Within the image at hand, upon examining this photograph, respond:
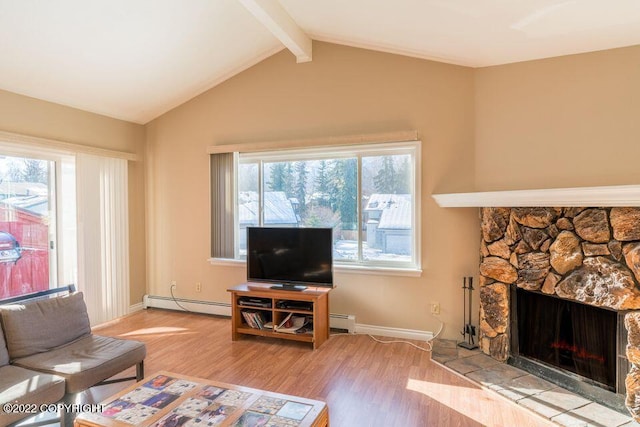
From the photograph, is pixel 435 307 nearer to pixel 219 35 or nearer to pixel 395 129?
pixel 395 129

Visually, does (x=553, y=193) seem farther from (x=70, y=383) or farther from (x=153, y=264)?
(x=153, y=264)

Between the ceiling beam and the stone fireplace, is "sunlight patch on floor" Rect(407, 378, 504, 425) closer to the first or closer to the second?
the stone fireplace

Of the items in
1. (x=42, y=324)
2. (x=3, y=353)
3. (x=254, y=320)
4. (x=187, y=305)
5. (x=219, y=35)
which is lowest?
(x=187, y=305)

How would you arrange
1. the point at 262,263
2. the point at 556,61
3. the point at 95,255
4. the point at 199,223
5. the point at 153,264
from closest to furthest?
the point at 556,61
the point at 262,263
the point at 95,255
the point at 199,223
the point at 153,264

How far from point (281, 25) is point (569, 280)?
323cm

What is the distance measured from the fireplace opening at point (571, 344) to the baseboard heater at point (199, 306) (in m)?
1.65

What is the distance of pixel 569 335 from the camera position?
8.43 feet

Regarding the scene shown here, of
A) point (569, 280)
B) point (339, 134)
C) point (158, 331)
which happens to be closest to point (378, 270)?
point (339, 134)

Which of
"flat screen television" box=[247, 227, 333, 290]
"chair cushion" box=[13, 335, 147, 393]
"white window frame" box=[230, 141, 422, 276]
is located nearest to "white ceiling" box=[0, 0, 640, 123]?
"white window frame" box=[230, 141, 422, 276]

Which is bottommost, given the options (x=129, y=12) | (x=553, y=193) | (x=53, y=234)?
(x=53, y=234)

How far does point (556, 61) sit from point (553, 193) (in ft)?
4.29

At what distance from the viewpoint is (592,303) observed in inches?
90.5

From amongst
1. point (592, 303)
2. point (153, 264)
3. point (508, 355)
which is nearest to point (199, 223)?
point (153, 264)

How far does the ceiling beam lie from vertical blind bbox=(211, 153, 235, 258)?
4.86ft
